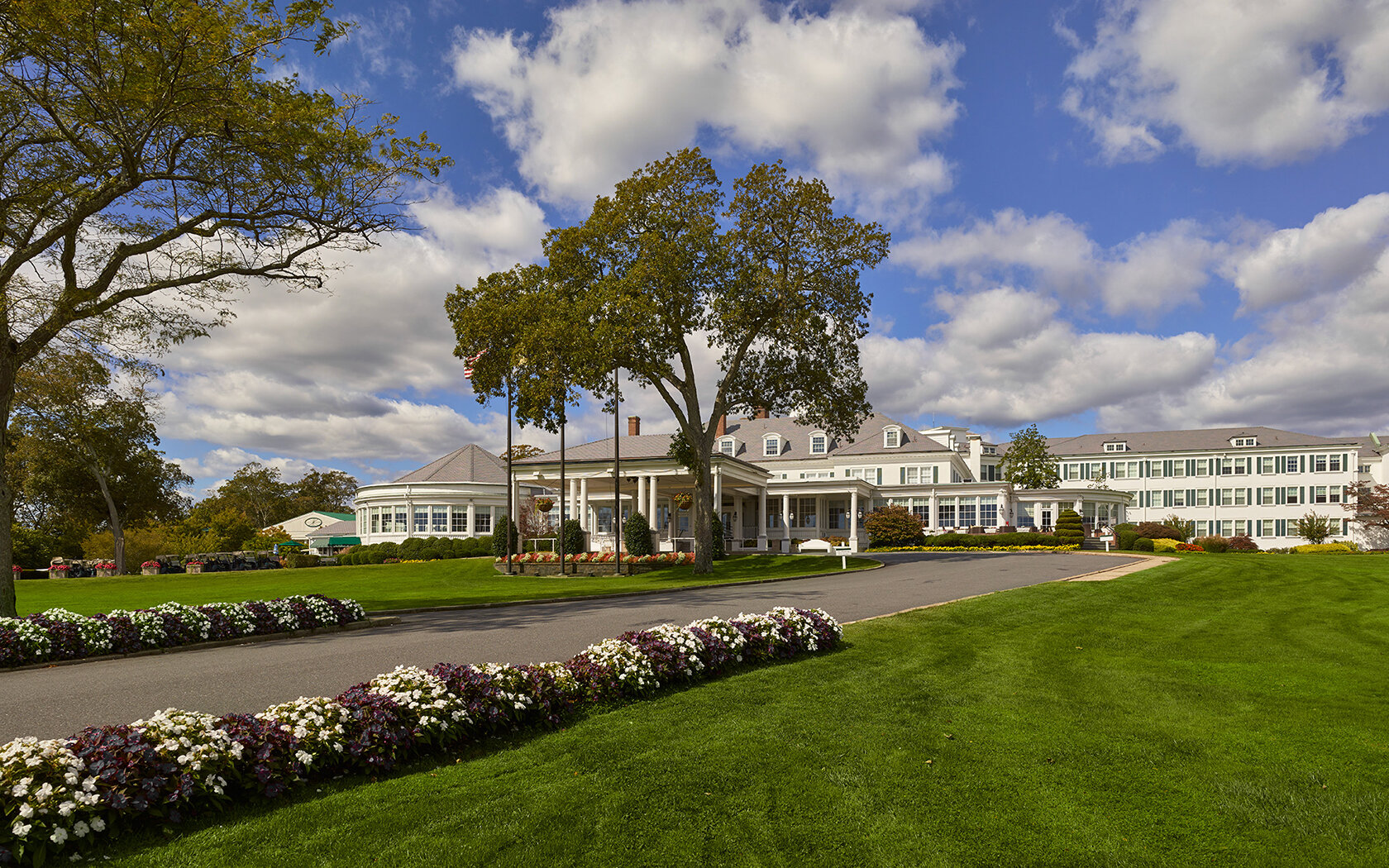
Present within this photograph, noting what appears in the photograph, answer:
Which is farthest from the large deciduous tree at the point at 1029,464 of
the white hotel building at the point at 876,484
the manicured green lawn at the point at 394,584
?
the manicured green lawn at the point at 394,584

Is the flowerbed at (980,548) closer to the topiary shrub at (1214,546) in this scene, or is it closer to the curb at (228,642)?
the topiary shrub at (1214,546)

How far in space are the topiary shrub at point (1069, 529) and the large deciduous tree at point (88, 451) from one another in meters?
47.7

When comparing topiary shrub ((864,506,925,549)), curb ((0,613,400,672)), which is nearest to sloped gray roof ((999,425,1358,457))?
topiary shrub ((864,506,925,549))

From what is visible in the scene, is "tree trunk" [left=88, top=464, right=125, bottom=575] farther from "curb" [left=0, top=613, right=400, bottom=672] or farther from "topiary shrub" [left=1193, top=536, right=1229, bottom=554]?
"topiary shrub" [left=1193, top=536, right=1229, bottom=554]

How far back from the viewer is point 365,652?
11.3m

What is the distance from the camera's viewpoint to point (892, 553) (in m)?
40.6

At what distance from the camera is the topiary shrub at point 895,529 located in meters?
45.6

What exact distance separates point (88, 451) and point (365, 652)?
39261 mm

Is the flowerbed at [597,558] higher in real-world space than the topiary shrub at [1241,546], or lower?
higher

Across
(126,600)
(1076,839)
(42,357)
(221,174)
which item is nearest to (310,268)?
(221,174)

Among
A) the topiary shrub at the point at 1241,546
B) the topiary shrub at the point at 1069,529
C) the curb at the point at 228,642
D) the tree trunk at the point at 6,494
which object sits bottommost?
the topiary shrub at the point at 1241,546

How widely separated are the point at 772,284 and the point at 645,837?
76.7 ft

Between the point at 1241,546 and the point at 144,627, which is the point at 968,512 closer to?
the point at 1241,546

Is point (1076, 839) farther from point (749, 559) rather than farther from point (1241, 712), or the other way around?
point (749, 559)
